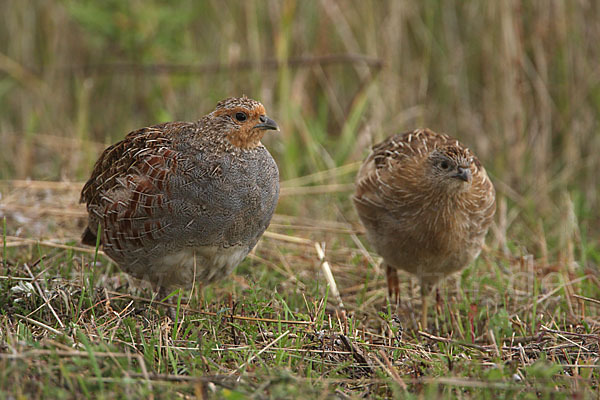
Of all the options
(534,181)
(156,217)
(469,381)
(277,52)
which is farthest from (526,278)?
(277,52)

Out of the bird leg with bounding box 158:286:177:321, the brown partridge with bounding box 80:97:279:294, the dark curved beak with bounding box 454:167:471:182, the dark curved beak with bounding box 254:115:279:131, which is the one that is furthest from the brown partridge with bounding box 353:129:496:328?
the bird leg with bounding box 158:286:177:321

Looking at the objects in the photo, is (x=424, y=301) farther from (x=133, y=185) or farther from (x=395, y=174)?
(x=133, y=185)

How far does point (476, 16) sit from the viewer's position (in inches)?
287

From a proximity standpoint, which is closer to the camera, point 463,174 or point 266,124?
point 266,124

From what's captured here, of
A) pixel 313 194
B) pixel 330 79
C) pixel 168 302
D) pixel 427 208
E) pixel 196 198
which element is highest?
pixel 330 79

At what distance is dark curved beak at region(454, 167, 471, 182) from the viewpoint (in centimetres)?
460

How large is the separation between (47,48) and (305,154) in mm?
3192

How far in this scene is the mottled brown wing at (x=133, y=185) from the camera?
418 centimetres

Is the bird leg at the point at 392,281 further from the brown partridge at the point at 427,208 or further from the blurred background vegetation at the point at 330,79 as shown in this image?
the blurred background vegetation at the point at 330,79

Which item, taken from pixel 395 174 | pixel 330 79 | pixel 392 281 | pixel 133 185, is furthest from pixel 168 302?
pixel 330 79

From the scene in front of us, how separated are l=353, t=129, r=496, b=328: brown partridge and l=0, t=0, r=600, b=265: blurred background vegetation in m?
1.47

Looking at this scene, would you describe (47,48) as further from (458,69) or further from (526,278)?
(526,278)

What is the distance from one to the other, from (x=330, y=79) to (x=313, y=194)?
1.67 meters

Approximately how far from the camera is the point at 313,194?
22.6ft
